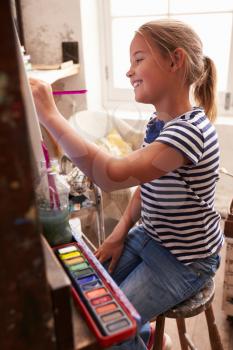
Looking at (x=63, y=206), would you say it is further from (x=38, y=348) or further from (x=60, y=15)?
(x=60, y=15)

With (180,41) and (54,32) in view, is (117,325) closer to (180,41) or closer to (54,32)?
(180,41)

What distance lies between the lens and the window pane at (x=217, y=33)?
213cm

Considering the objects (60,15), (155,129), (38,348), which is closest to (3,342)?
(38,348)

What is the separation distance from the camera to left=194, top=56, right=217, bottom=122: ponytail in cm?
101

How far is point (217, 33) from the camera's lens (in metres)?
2.17

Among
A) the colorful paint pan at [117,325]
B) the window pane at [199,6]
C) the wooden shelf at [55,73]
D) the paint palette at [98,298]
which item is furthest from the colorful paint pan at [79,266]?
the window pane at [199,6]

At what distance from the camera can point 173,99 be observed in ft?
3.04

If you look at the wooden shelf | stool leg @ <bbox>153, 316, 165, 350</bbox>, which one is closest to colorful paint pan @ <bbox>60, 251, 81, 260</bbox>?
stool leg @ <bbox>153, 316, 165, 350</bbox>

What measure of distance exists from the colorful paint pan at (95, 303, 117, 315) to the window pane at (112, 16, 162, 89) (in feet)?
6.66

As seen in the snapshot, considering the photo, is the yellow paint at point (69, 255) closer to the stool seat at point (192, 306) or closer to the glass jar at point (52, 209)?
the glass jar at point (52, 209)

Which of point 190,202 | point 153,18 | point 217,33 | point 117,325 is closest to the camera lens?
point 117,325

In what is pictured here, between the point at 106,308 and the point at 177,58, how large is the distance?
24.3 inches

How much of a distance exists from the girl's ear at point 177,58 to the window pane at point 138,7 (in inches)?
61.1

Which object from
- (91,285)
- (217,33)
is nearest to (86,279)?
(91,285)
